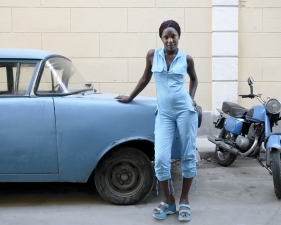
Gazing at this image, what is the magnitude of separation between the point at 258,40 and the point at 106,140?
468 centimetres

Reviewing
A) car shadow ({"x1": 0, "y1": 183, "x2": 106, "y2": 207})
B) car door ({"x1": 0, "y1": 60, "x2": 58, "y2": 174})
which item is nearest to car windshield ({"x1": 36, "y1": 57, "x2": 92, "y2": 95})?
car door ({"x1": 0, "y1": 60, "x2": 58, "y2": 174})

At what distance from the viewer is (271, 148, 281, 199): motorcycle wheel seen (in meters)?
4.30

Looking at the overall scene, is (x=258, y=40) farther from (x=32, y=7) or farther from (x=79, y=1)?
(x=32, y=7)

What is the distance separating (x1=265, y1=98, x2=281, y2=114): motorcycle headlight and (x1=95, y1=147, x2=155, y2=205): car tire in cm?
163

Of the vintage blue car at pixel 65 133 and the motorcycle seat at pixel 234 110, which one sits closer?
the vintage blue car at pixel 65 133

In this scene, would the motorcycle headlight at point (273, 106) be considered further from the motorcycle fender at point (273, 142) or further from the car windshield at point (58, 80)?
the car windshield at point (58, 80)

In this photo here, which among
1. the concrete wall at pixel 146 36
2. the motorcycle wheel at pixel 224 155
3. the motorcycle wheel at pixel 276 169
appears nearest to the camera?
the motorcycle wheel at pixel 276 169

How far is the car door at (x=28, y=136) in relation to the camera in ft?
13.1

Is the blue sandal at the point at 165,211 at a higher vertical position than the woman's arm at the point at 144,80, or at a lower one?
lower

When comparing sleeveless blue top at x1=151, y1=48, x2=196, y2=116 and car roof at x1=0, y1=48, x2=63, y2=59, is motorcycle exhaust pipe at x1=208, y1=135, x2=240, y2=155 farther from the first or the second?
car roof at x1=0, y1=48, x2=63, y2=59

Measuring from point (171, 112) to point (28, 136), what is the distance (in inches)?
54.1

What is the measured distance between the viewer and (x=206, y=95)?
25.5 feet

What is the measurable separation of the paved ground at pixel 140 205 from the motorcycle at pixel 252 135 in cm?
31

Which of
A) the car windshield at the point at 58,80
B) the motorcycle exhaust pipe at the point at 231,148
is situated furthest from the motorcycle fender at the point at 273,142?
the car windshield at the point at 58,80
